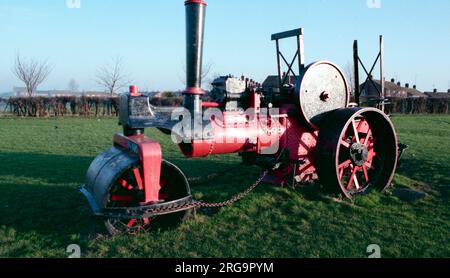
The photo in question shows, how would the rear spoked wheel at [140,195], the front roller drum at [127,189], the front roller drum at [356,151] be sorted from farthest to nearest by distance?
the front roller drum at [356,151] → the rear spoked wheel at [140,195] → the front roller drum at [127,189]

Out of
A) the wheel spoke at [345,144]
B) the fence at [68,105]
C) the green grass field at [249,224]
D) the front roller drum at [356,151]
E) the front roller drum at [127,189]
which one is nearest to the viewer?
the green grass field at [249,224]

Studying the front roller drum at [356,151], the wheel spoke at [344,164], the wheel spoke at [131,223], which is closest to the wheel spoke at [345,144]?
the front roller drum at [356,151]

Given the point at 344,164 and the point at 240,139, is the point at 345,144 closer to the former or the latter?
the point at 344,164

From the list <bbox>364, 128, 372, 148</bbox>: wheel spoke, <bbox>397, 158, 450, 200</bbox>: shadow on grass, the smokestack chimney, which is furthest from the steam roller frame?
<bbox>397, 158, 450, 200</bbox>: shadow on grass

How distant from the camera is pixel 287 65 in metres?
6.14

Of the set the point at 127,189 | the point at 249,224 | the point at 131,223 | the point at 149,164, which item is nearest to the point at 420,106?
the point at 249,224

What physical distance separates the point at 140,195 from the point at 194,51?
1.71 meters

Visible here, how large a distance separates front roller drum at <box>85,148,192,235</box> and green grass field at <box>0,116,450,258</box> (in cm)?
22

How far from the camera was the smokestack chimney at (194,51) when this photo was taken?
14.2 feet

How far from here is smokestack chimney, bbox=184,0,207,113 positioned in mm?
4340

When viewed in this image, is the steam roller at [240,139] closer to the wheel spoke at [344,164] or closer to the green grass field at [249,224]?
the wheel spoke at [344,164]

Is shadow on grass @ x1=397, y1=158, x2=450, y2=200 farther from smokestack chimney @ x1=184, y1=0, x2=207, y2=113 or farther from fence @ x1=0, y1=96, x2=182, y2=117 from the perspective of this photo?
fence @ x1=0, y1=96, x2=182, y2=117

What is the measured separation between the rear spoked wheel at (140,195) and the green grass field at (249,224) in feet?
0.52
